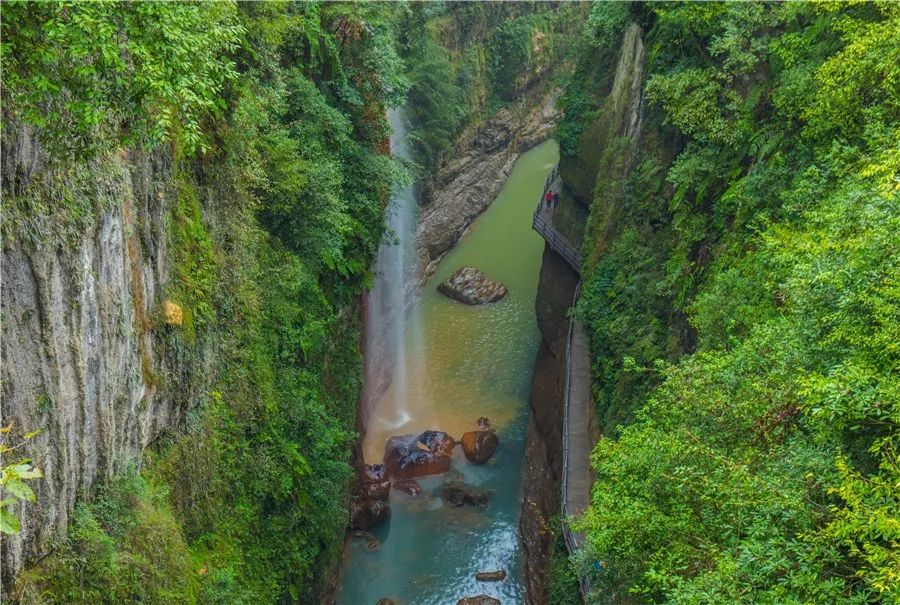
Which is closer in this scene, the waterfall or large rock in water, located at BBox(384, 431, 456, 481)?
large rock in water, located at BBox(384, 431, 456, 481)

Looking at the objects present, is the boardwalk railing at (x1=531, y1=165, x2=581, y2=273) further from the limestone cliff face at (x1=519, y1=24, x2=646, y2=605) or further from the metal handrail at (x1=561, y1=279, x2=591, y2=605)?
the metal handrail at (x1=561, y1=279, x2=591, y2=605)

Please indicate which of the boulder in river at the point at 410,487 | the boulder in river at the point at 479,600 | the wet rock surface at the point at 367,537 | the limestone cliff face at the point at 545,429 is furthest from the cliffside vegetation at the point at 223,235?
the limestone cliff face at the point at 545,429

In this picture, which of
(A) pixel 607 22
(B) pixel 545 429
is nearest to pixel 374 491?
(B) pixel 545 429

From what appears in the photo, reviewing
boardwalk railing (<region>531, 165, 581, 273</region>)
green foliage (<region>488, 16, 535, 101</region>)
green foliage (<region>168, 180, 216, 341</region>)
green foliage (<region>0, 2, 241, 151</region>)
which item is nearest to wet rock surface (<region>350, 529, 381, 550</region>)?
boardwalk railing (<region>531, 165, 581, 273</region>)

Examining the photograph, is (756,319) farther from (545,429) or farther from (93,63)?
(545,429)

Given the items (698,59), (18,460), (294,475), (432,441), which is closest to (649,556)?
(18,460)

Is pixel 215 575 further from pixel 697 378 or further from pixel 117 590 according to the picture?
pixel 697 378
